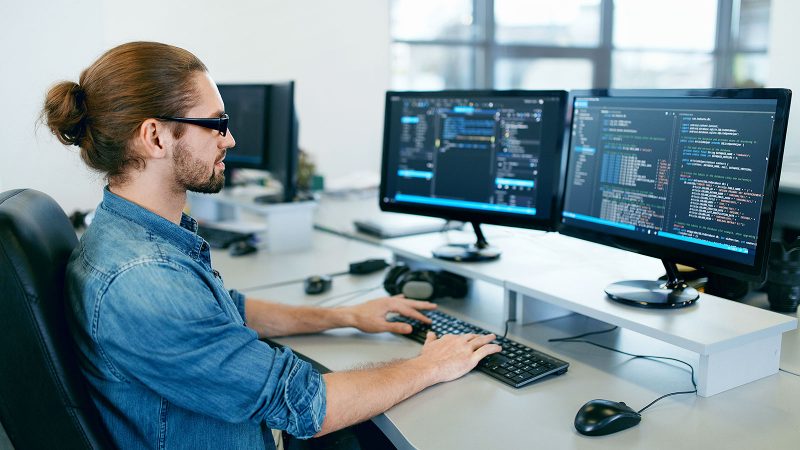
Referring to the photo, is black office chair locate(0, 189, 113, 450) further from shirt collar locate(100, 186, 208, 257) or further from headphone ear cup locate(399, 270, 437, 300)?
headphone ear cup locate(399, 270, 437, 300)

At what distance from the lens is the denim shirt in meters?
1.05

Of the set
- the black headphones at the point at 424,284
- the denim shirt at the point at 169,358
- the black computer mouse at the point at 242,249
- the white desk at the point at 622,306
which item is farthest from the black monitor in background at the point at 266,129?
the denim shirt at the point at 169,358

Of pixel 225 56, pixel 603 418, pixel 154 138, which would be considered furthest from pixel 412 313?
pixel 225 56

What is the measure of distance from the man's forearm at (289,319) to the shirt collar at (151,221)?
1.35 ft

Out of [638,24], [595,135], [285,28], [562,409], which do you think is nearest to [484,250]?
[595,135]

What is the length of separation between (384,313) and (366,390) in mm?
442

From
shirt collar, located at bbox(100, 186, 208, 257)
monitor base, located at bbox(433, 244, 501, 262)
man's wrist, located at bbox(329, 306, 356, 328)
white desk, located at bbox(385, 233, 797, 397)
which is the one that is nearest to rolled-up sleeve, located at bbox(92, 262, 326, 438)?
shirt collar, located at bbox(100, 186, 208, 257)

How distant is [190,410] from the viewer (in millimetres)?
1112

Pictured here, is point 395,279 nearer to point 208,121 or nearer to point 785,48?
point 208,121

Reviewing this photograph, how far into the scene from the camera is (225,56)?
4.55m

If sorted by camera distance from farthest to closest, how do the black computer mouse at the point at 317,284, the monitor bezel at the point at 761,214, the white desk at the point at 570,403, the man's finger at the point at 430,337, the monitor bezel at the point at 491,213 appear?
the black computer mouse at the point at 317,284 → the monitor bezel at the point at 491,213 → the man's finger at the point at 430,337 → the monitor bezel at the point at 761,214 → the white desk at the point at 570,403

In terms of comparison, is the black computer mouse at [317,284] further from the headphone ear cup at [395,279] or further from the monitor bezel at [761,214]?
the monitor bezel at [761,214]

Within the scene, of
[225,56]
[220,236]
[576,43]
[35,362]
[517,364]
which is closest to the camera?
[35,362]

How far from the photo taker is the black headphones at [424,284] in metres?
1.85
